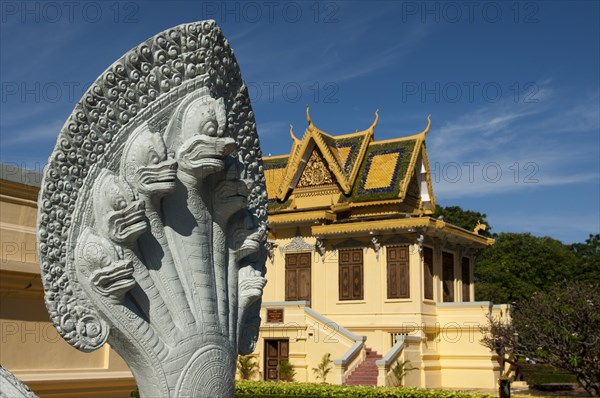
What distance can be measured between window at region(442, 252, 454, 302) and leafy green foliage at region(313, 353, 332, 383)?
5.71m

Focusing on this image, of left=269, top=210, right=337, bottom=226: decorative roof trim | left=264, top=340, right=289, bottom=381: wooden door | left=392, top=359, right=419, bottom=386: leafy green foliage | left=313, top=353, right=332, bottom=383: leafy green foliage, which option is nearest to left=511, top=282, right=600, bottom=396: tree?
left=392, top=359, right=419, bottom=386: leafy green foliage

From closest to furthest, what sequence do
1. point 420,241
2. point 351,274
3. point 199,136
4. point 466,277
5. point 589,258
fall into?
point 199,136 → point 420,241 → point 351,274 → point 466,277 → point 589,258

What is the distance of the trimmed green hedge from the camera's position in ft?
45.1

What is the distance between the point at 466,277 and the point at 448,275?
1.52 meters

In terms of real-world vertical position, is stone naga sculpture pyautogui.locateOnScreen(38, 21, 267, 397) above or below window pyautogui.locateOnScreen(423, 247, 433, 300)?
below

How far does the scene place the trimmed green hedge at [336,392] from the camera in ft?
45.1

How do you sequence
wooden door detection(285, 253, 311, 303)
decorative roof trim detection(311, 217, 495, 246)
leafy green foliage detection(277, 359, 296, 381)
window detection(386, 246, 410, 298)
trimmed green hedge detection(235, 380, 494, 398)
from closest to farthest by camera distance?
trimmed green hedge detection(235, 380, 494, 398)
leafy green foliage detection(277, 359, 296, 381)
decorative roof trim detection(311, 217, 495, 246)
window detection(386, 246, 410, 298)
wooden door detection(285, 253, 311, 303)

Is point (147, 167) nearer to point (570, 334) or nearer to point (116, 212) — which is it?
point (116, 212)

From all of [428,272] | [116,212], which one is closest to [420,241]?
[428,272]

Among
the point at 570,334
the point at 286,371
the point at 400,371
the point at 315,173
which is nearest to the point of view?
the point at 570,334

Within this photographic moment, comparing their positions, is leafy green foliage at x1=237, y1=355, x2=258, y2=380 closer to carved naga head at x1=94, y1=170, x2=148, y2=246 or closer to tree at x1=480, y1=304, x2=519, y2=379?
tree at x1=480, y1=304, x2=519, y2=379

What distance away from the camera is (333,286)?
74.0 feet

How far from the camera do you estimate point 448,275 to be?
22.5 m

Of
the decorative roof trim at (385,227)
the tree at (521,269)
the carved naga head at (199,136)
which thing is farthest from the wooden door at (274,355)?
the tree at (521,269)
